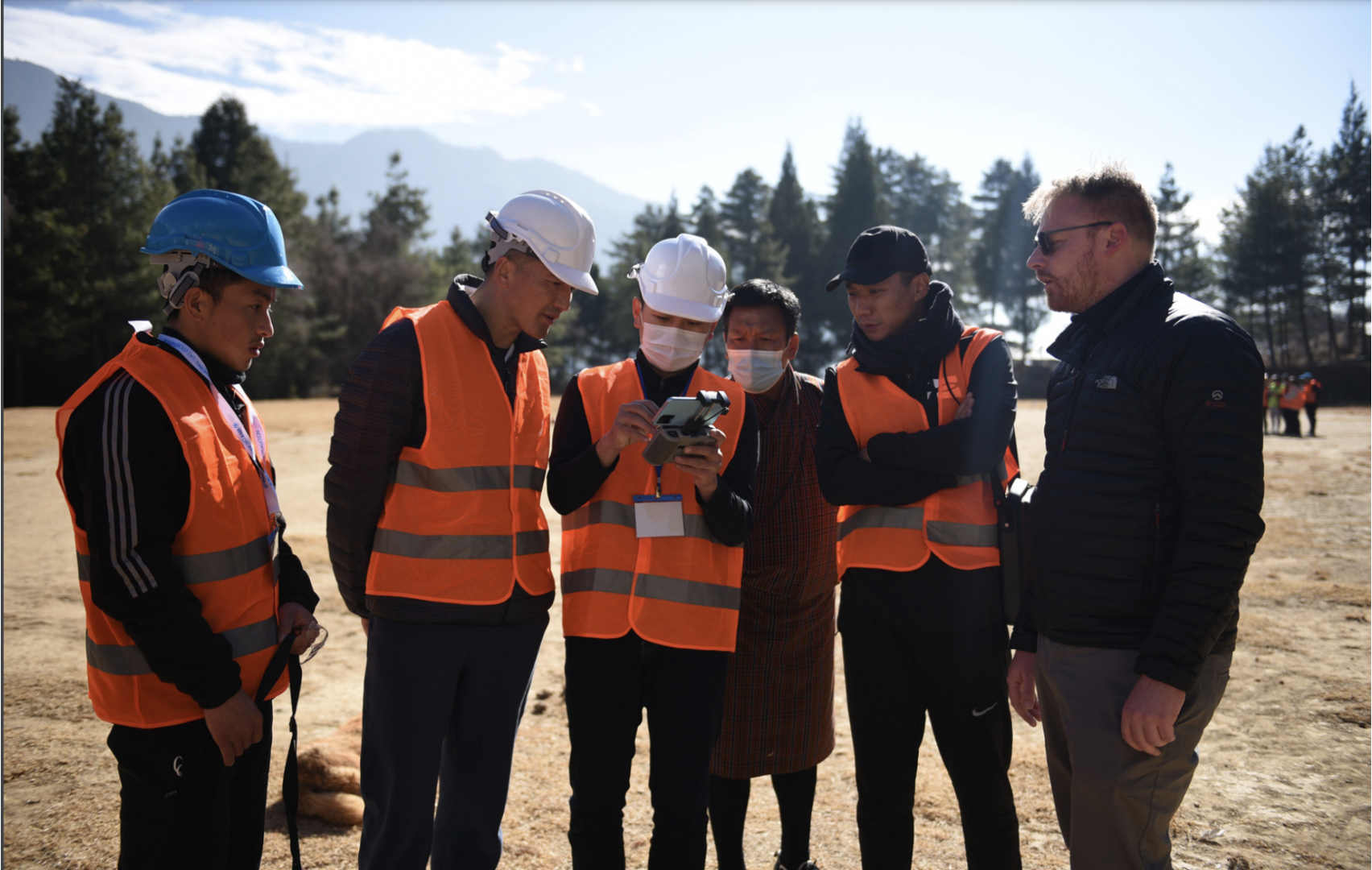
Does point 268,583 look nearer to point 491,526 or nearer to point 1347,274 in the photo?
point 491,526

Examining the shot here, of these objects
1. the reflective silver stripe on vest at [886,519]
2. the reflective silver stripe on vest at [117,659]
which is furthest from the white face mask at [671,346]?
the reflective silver stripe on vest at [117,659]

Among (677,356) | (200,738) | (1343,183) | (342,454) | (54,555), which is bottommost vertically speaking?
(54,555)

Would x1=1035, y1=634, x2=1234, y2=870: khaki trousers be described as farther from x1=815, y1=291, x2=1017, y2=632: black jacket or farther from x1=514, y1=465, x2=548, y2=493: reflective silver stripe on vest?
x1=514, y1=465, x2=548, y2=493: reflective silver stripe on vest

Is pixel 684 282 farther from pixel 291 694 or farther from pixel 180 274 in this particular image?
pixel 291 694

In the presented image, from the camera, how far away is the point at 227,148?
152 ft

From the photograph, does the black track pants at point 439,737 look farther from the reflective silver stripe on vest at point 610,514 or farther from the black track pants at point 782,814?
the black track pants at point 782,814

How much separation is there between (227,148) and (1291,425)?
53.3 meters

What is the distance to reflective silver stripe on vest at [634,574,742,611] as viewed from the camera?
2689 millimetres

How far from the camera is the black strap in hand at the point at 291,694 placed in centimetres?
247

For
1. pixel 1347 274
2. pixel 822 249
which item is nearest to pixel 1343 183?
pixel 1347 274

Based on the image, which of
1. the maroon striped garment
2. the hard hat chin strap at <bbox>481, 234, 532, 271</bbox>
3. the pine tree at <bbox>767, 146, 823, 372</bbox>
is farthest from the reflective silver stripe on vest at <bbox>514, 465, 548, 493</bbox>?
the pine tree at <bbox>767, 146, 823, 372</bbox>

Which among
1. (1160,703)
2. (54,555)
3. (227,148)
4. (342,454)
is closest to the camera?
(1160,703)

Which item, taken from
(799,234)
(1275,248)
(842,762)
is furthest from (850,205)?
(842,762)

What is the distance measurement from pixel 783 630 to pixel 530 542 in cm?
126
